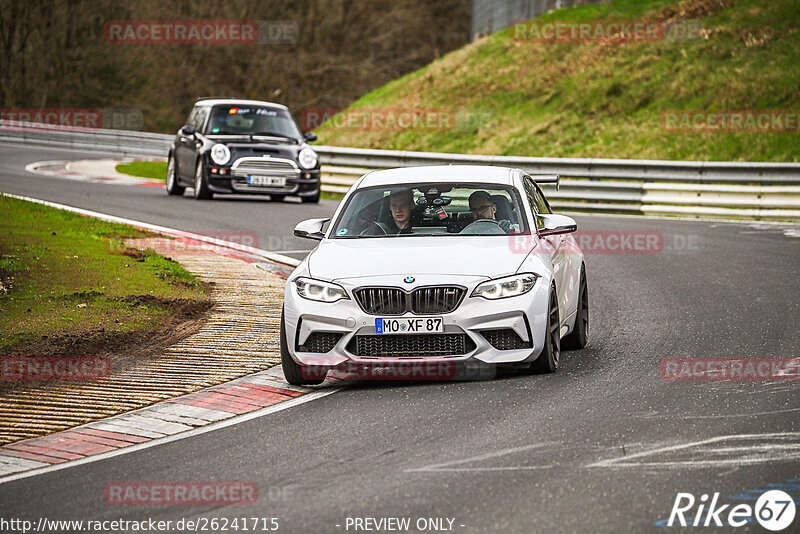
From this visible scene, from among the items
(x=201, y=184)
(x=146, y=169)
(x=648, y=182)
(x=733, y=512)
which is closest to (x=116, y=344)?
(x=733, y=512)

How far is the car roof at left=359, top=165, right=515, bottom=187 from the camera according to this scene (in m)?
9.76

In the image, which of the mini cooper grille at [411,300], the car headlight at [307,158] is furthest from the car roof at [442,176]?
the car headlight at [307,158]

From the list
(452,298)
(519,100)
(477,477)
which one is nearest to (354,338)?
(452,298)

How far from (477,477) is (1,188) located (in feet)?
61.3

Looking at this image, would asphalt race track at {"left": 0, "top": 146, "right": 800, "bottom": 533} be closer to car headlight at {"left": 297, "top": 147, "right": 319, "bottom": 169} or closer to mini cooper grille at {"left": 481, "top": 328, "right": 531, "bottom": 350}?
mini cooper grille at {"left": 481, "top": 328, "right": 531, "bottom": 350}

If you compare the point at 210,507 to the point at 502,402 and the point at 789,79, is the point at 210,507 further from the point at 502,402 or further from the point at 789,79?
the point at 789,79

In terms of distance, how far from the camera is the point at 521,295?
27.5ft

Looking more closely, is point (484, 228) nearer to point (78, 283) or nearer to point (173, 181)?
point (78, 283)

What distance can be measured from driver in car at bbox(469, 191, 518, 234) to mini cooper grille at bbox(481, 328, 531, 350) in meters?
1.44

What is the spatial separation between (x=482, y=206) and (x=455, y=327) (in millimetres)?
1682

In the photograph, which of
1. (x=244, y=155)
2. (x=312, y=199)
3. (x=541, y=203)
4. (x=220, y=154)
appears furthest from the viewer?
(x=312, y=199)

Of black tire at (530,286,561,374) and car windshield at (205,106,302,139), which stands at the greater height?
car windshield at (205,106,302,139)

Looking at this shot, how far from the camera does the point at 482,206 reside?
31.6 ft

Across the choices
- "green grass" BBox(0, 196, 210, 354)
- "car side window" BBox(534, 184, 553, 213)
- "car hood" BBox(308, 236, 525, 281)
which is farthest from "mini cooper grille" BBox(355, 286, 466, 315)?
"green grass" BBox(0, 196, 210, 354)
